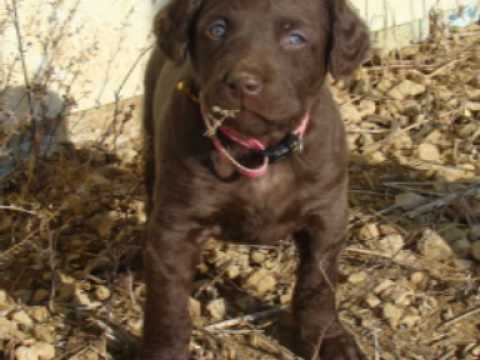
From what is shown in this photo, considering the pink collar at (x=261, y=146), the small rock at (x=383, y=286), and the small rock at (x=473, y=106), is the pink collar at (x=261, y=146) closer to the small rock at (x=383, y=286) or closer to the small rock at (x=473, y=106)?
the small rock at (x=383, y=286)

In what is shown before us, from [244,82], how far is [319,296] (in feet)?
3.81

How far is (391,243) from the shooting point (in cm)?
486

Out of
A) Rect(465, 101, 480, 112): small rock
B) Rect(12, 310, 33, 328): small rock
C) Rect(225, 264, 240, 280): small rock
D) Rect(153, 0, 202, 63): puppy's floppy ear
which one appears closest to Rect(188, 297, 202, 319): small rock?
Rect(225, 264, 240, 280): small rock

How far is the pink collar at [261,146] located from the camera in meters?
3.80

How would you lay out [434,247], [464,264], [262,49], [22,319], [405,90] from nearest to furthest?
[262,49]
[22,319]
[464,264]
[434,247]
[405,90]

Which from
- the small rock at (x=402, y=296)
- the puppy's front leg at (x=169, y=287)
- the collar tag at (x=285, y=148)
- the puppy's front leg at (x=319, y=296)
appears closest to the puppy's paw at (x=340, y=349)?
the puppy's front leg at (x=319, y=296)

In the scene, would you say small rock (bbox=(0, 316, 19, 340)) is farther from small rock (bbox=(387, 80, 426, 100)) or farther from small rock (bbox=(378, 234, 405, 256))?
small rock (bbox=(387, 80, 426, 100))

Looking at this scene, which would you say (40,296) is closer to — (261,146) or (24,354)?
(24,354)

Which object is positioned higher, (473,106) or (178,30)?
(178,30)

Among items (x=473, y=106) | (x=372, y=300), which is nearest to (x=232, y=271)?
(x=372, y=300)

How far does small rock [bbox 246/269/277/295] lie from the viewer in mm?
4637

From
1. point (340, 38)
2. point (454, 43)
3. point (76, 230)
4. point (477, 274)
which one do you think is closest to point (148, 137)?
point (76, 230)

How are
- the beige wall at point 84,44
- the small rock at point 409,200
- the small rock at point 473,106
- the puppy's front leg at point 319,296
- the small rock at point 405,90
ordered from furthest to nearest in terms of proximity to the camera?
the small rock at point 405,90, the small rock at point 473,106, the beige wall at point 84,44, the small rock at point 409,200, the puppy's front leg at point 319,296

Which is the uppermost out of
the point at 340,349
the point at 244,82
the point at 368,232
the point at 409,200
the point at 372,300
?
the point at 244,82
